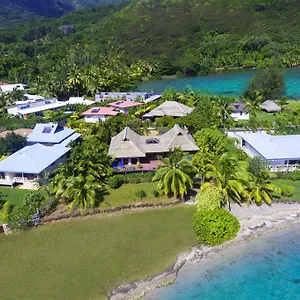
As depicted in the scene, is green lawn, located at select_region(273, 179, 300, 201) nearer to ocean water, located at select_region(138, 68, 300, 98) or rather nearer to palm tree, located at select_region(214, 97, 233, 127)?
palm tree, located at select_region(214, 97, 233, 127)

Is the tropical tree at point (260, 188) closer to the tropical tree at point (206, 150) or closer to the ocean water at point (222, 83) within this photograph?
the tropical tree at point (206, 150)

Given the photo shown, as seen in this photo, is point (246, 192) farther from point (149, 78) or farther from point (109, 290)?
point (149, 78)

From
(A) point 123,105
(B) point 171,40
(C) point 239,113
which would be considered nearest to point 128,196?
(C) point 239,113

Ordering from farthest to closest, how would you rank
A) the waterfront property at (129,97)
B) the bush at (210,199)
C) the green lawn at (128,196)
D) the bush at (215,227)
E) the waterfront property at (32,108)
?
1. the waterfront property at (129,97)
2. the waterfront property at (32,108)
3. the green lawn at (128,196)
4. the bush at (210,199)
5. the bush at (215,227)

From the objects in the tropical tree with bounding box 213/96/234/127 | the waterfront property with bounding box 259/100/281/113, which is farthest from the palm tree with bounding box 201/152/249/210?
the waterfront property with bounding box 259/100/281/113

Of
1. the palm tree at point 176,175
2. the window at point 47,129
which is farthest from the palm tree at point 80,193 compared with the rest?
the window at point 47,129

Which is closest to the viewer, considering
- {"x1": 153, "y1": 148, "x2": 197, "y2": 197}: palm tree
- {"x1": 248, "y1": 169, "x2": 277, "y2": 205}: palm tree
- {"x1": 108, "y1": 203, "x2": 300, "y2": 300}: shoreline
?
{"x1": 108, "y1": 203, "x2": 300, "y2": 300}: shoreline

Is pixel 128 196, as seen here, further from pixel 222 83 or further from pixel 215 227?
pixel 222 83
